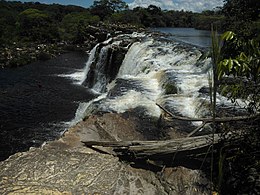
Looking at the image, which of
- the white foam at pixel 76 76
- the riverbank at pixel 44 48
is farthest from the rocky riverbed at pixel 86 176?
the riverbank at pixel 44 48

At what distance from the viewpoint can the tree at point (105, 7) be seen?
45844mm

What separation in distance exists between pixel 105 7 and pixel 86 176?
47789 millimetres

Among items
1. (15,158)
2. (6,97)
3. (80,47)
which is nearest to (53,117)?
(6,97)

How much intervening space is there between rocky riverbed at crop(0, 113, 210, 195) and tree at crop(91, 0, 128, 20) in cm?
4206

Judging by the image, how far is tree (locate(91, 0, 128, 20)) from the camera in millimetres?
45844

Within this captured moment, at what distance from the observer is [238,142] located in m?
3.37

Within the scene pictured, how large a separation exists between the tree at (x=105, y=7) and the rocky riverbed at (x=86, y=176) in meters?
42.1

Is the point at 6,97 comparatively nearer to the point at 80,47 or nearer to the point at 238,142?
the point at 238,142

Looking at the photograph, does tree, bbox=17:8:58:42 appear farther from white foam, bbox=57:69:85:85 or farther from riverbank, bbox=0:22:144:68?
white foam, bbox=57:69:85:85

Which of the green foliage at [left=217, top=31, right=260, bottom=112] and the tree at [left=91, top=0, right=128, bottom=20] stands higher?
the tree at [left=91, top=0, right=128, bottom=20]

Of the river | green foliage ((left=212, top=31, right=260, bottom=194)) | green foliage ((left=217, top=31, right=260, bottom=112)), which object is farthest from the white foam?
green foliage ((left=217, top=31, right=260, bottom=112))

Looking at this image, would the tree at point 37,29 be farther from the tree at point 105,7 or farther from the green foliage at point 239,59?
the green foliage at point 239,59

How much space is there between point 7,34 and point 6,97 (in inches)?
624

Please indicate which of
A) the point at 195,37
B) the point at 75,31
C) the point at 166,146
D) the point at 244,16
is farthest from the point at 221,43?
the point at 75,31
